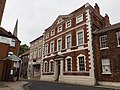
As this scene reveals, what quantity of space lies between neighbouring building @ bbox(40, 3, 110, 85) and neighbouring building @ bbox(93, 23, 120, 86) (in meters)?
0.80

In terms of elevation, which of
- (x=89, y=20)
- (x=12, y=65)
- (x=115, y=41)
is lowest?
(x=12, y=65)

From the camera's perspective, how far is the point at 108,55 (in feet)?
56.4

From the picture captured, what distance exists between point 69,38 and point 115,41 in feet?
27.2

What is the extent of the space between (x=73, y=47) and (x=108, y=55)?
6074 millimetres

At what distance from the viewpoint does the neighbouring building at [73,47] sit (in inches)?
755

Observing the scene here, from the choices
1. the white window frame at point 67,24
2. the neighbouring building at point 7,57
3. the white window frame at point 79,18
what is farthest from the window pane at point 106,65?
the neighbouring building at point 7,57

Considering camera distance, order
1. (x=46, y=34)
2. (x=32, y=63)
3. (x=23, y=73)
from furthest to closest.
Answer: (x=23, y=73), (x=32, y=63), (x=46, y=34)

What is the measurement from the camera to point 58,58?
78.4ft

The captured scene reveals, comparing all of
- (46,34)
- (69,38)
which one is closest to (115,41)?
(69,38)

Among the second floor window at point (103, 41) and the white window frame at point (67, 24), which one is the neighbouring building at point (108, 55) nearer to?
the second floor window at point (103, 41)

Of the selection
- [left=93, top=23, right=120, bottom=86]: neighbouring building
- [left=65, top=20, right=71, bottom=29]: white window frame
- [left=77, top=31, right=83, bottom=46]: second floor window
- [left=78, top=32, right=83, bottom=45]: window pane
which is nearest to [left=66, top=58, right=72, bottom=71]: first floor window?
[left=77, top=31, right=83, bottom=46]: second floor window

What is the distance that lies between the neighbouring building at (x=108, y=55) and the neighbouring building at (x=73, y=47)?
80cm

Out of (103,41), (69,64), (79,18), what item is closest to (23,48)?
(69,64)

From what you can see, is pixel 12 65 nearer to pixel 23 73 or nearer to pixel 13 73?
pixel 13 73
